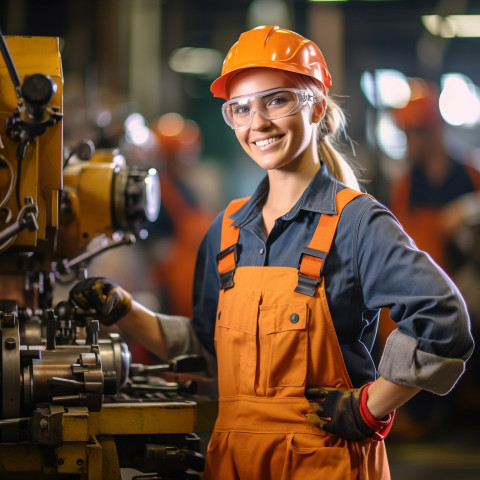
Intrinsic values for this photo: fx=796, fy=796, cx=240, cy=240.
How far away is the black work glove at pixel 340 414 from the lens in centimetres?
163

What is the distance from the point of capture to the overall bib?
1653 millimetres

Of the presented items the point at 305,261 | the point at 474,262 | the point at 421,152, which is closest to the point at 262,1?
the point at 421,152

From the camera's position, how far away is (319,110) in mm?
1861

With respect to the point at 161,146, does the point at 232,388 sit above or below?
below

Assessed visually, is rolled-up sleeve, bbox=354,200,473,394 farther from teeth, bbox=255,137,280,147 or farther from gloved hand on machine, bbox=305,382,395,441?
teeth, bbox=255,137,280,147

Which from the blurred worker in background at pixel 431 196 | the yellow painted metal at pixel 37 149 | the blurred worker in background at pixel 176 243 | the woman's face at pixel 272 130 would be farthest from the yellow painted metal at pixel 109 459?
the blurred worker in background at pixel 176 243

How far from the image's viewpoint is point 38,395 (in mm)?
1539

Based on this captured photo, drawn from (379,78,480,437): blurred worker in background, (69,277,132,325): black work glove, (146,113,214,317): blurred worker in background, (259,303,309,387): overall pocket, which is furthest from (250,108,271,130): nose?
(146,113,214,317): blurred worker in background

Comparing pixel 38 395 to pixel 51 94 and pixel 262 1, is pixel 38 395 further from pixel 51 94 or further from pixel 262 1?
pixel 262 1

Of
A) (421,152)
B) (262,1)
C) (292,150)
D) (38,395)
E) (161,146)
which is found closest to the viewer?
(38,395)

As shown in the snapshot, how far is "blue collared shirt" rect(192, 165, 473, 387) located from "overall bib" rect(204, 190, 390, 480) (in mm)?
39

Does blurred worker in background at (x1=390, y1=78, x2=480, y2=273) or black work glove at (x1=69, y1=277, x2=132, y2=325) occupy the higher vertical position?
blurred worker in background at (x1=390, y1=78, x2=480, y2=273)

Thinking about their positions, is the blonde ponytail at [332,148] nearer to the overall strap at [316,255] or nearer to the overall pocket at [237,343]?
the overall strap at [316,255]

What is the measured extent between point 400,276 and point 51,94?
Result: 0.80 m
